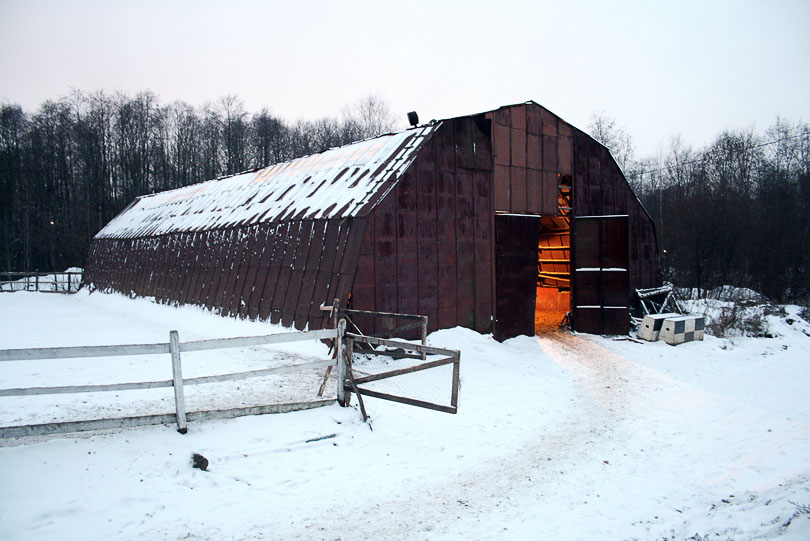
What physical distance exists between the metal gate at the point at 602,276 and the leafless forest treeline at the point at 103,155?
142 feet

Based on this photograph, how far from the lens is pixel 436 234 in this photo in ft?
50.2

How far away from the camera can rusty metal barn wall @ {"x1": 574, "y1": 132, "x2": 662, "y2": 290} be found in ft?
65.2

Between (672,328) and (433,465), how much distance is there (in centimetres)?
1325

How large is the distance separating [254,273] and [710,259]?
92.1ft

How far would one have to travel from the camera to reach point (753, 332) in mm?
18781

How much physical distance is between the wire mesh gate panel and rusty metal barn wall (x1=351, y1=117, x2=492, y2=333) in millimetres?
1047

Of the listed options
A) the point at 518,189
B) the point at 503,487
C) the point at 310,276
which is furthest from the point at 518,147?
the point at 503,487

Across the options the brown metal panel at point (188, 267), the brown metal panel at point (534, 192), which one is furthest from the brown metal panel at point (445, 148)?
the brown metal panel at point (188, 267)

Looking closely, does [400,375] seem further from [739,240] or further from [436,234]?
[739,240]

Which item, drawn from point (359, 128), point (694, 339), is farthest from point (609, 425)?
point (359, 128)

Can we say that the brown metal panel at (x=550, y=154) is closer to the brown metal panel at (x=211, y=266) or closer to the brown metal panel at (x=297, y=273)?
the brown metal panel at (x=297, y=273)

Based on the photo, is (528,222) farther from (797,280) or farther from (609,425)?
(797,280)

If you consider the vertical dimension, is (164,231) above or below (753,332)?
above

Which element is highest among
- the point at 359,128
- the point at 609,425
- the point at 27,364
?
the point at 359,128
